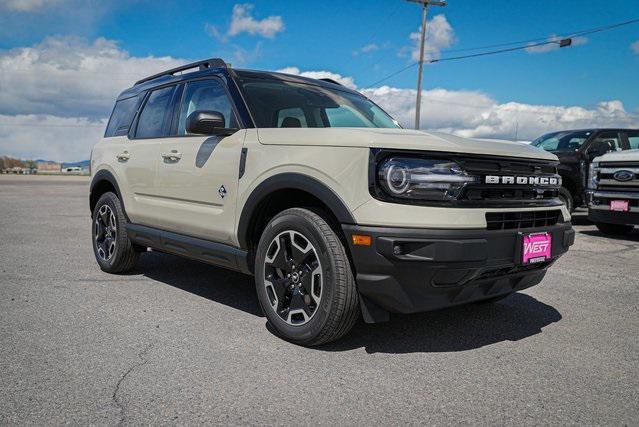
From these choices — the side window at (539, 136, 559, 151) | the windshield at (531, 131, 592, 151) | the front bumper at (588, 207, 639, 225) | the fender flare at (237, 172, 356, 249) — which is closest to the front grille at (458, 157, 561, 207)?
the fender flare at (237, 172, 356, 249)

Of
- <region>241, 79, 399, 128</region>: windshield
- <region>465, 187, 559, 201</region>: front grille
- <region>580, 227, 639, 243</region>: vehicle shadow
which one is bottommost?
<region>580, 227, 639, 243</region>: vehicle shadow

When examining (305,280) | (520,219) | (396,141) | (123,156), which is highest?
(396,141)

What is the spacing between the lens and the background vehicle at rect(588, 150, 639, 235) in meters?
7.61

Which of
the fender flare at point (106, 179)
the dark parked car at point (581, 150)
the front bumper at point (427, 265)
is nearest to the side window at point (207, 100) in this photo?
the fender flare at point (106, 179)

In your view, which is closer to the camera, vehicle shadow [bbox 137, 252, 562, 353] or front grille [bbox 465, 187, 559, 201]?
front grille [bbox 465, 187, 559, 201]

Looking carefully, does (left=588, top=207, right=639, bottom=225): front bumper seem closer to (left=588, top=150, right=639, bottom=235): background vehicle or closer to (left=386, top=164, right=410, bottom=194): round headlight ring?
(left=588, top=150, right=639, bottom=235): background vehicle

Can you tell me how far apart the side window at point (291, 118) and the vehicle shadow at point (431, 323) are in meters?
1.41

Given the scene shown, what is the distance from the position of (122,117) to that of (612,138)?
9.04 metres

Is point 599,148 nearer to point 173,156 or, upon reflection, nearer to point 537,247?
point 537,247

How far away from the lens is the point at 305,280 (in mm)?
3158

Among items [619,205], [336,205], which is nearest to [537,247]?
[336,205]

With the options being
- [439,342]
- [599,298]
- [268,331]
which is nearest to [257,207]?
[268,331]

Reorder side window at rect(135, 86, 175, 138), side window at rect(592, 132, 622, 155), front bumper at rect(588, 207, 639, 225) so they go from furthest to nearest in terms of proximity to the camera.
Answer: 1. side window at rect(592, 132, 622, 155)
2. front bumper at rect(588, 207, 639, 225)
3. side window at rect(135, 86, 175, 138)

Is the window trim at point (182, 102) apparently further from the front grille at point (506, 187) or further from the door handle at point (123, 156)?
the front grille at point (506, 187)
